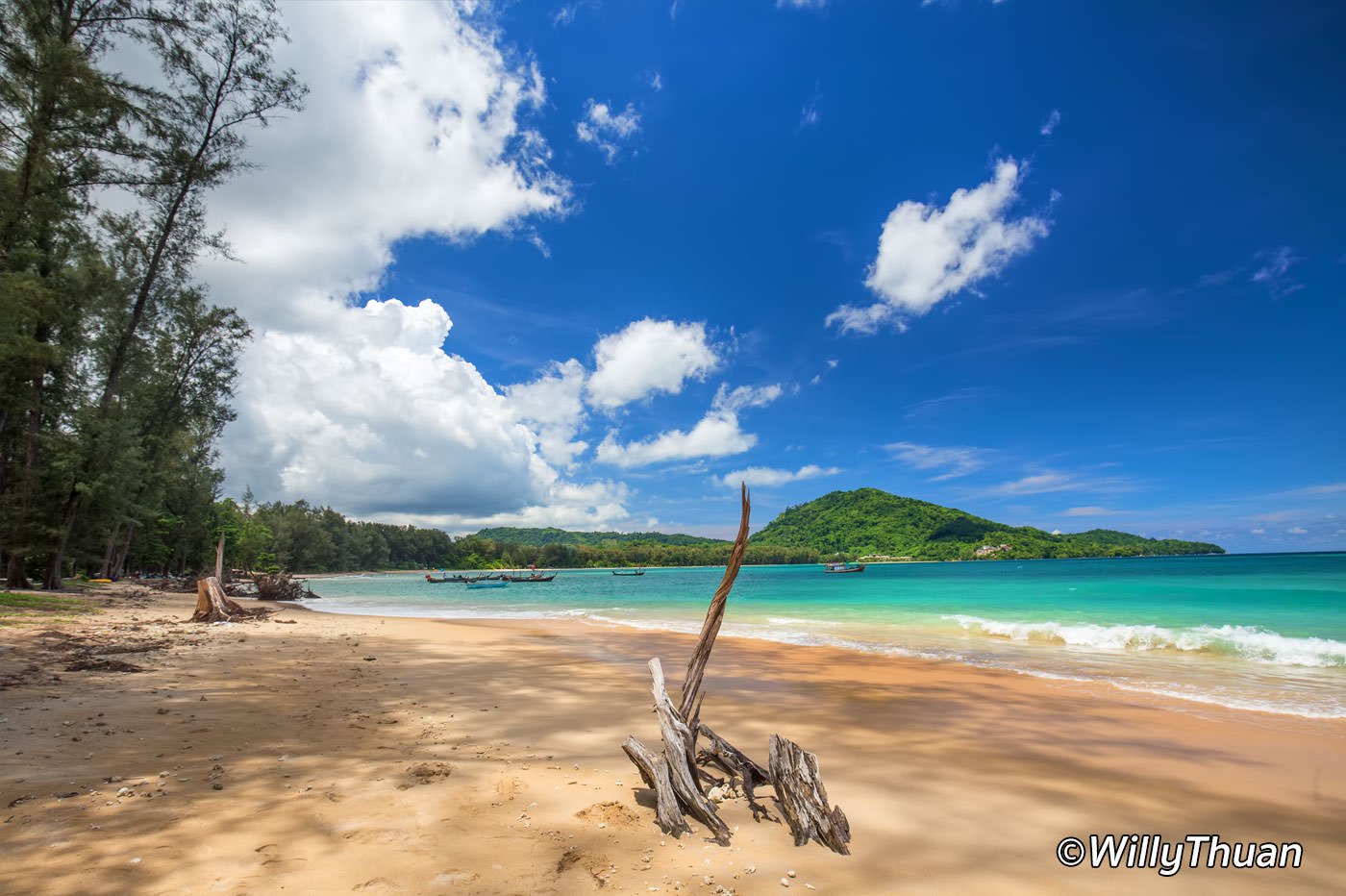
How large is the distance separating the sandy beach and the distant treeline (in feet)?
166

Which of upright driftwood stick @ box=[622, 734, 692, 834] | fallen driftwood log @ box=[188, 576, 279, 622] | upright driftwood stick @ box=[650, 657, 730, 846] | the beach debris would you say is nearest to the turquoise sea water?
upright driftwood stick @ box=[650, 657, 730, 846]

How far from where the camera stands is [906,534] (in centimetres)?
11981

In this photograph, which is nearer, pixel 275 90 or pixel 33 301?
pixel 33 301

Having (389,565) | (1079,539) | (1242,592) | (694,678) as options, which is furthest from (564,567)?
(694,678)

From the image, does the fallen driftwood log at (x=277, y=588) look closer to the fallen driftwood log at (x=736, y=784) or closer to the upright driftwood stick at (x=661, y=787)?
the fallen driftwood log at (x=736, y=784)

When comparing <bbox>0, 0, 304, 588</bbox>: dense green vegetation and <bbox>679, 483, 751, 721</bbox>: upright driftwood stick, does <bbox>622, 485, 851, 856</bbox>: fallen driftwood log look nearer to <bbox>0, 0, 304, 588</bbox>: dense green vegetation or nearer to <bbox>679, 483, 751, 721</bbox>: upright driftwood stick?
<bbox>679, 483, 751, 721</bbox>: upright driftwood stick

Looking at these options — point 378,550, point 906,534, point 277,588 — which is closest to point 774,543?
point 906,534

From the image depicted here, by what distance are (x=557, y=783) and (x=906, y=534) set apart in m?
127

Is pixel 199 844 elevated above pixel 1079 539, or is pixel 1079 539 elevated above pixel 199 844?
pixel 1079 539

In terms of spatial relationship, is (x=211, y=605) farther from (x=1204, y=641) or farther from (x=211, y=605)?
(x=1204, y=641)

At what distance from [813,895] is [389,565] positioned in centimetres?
16581

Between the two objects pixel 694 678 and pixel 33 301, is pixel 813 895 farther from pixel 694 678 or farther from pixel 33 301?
pixel 33 301

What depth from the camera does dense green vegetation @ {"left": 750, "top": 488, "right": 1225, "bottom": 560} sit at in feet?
391

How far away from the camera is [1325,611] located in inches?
843
